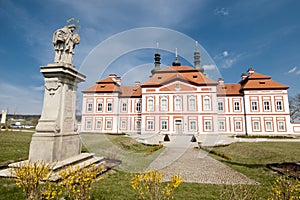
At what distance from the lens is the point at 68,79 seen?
211 inches

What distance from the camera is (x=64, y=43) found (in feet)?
18.1

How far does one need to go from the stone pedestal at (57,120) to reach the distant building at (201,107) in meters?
18.4

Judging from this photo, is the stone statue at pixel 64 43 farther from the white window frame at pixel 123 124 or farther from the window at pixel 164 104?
the white window frame at pixel 123 124

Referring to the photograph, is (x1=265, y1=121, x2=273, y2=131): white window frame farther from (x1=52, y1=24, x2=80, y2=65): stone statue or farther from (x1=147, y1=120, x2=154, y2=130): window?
(x1=52, y1=24, x2=80, y2=65): stone statue

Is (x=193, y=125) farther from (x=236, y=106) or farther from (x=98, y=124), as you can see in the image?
(x=98, y=124)

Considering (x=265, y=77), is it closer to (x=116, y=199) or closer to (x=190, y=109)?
(x=190, y=109)

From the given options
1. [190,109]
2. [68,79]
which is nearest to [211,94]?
[190,109]

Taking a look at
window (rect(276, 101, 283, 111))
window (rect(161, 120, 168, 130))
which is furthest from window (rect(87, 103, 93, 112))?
window (rect(276, 101, 283, 111))

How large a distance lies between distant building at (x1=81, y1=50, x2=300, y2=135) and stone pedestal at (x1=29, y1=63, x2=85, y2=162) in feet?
60.3

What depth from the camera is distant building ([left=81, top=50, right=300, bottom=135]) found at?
24406 millimetres

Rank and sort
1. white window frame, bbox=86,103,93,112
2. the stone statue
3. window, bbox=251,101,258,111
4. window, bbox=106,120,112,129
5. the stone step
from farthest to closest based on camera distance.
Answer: white window frame, bbox=86,103,93,112, window, bbox=106,120,112,129, window, bbox=251,101,258,111, the stone statue, the stone step

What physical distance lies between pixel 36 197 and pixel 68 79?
385 centimetres

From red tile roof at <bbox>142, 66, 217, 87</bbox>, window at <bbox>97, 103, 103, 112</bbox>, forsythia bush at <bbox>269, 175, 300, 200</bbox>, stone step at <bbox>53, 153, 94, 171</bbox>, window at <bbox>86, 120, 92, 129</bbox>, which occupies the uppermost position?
red tile roof at <bbox>142, 66, 217, 87</bbox>

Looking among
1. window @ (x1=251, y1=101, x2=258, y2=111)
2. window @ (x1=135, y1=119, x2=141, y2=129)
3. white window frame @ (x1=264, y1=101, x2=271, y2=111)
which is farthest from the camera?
window @ (x1=135, y1=119, x2=141, y2=129)
